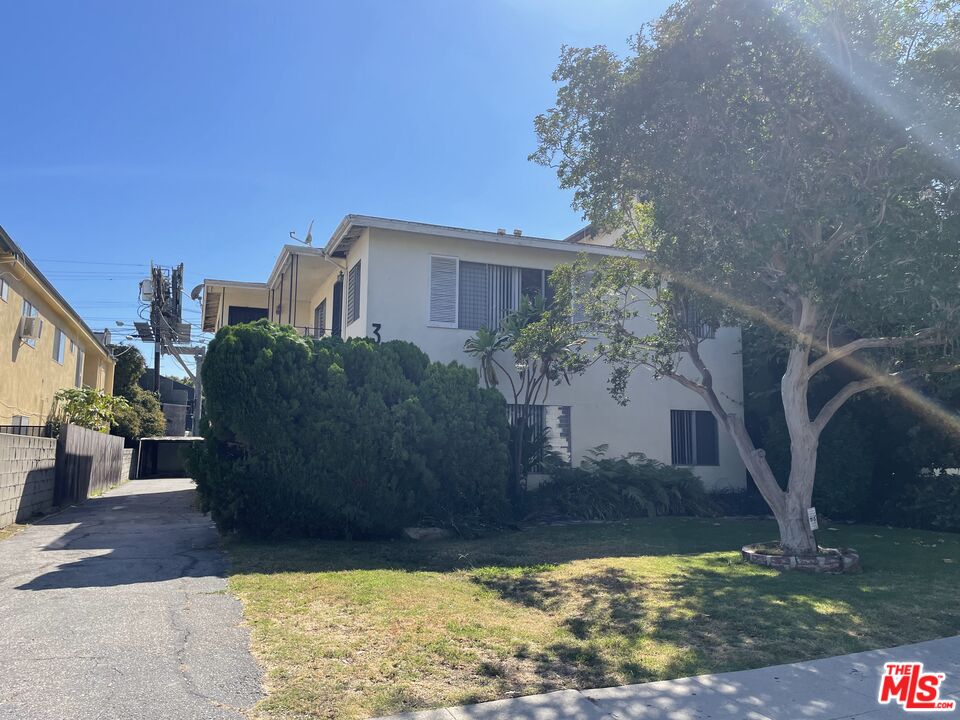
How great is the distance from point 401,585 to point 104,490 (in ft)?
49.4

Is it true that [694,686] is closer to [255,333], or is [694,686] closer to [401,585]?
[401,585]

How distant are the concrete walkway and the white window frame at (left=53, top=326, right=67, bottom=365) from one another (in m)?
12.8

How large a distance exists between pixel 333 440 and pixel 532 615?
4.94 metres

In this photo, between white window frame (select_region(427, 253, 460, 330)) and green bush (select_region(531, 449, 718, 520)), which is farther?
white window frame (select_region(427, 253, 460, 330))

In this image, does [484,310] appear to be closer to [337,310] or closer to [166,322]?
[337,310]

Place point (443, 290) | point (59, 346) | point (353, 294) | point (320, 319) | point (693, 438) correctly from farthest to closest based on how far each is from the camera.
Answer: point (59, 346)
point (320, 319)
point (693, 438)
point (353, 294)
point (443, 290)

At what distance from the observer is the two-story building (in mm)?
16031

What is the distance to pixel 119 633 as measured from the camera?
18.1 ft

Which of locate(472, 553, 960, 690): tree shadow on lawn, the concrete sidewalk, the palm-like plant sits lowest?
the concrete sidewalk

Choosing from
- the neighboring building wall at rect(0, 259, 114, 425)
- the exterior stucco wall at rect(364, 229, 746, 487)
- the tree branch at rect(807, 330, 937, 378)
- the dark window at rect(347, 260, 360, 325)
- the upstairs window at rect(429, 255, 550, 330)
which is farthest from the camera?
the neighboring building wall at rect(0, 259, 114, 425)

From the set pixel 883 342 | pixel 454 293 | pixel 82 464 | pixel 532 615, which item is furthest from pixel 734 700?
pixel 82 464

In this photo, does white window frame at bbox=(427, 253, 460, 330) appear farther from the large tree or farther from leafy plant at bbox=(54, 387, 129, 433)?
leafy plant at bbox=(54, 387, 129, 433)

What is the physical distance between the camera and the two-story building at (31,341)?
1603cm

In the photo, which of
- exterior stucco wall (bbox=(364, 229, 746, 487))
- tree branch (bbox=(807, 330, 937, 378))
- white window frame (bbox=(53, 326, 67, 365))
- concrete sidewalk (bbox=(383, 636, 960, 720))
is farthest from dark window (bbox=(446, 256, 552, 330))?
white window frame (bbox=(53, 326, 67, 365))
